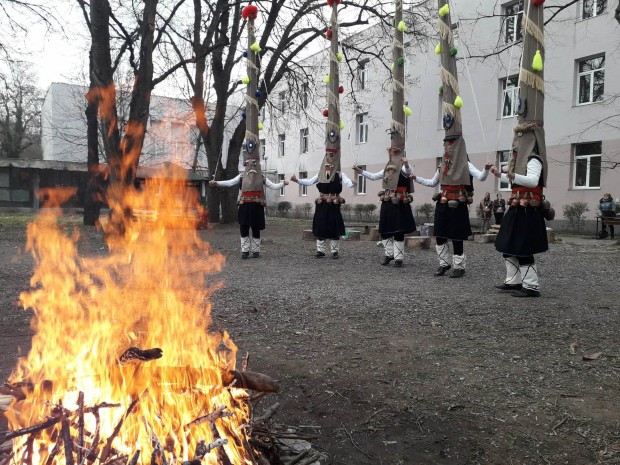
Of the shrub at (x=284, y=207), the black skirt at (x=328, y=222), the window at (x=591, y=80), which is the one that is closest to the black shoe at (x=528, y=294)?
the black skirt at (x=328, y=222)

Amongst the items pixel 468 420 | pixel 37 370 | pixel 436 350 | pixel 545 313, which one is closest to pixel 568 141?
pixel 545 313

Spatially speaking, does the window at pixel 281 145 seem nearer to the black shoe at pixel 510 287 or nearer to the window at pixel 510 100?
the window at pixel 510 100

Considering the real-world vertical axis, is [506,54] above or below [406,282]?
above

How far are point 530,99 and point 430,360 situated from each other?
4.47 metres

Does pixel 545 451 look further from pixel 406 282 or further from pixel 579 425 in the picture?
pixel 406 282

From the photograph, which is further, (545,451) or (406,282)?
(406,282)

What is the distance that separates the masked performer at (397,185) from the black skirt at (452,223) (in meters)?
1.09

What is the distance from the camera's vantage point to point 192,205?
2750cm

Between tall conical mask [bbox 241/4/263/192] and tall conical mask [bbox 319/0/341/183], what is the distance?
146cm

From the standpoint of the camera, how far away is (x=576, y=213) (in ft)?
66.7

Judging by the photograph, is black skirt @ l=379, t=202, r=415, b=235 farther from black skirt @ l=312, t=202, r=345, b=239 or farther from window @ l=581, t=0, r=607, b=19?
window @ l=581, t=0, r=607, b=19

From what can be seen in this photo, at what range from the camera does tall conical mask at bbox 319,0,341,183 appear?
11250 mm

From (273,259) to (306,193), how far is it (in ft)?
94.9

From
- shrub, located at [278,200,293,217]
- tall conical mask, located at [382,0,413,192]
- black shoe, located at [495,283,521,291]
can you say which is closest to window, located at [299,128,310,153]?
shrub, located at [278,200,293,217]
